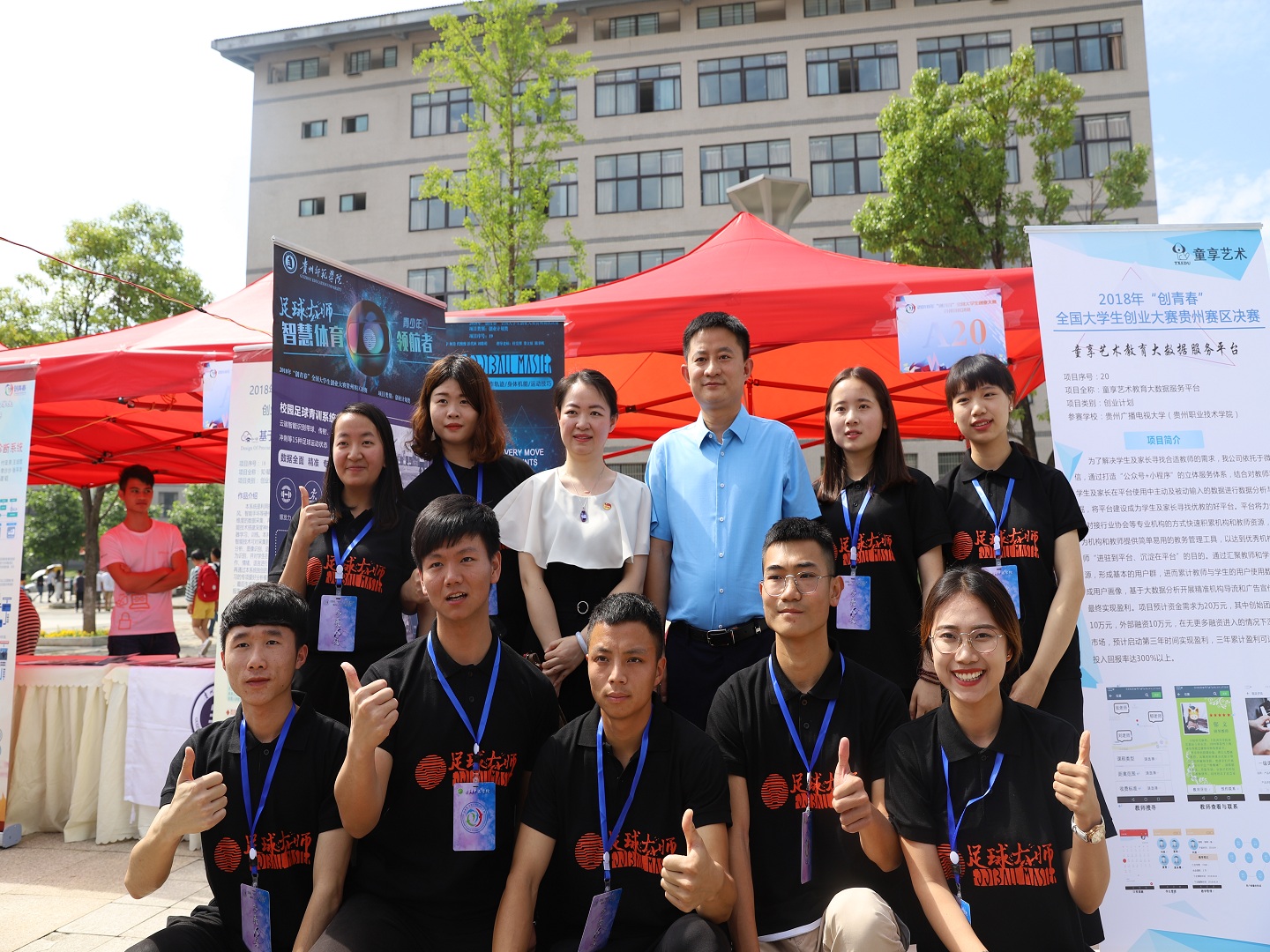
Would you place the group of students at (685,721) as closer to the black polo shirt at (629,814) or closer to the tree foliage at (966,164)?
the black polo shirt at (629,814)

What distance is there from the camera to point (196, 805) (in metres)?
2.14

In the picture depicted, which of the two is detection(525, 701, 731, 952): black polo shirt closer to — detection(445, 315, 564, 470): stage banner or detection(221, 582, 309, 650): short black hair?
detection(221, 582, 309, 650): short black hair

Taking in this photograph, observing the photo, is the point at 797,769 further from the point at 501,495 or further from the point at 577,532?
the point at 501,495

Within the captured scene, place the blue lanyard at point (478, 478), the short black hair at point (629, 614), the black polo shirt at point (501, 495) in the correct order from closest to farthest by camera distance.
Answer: the short black hair at point (629, 614) < the black polo shirt at point (501, 495) < the blue lanyard at point (478, 478)

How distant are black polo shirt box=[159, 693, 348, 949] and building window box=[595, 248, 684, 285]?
19.5 metres

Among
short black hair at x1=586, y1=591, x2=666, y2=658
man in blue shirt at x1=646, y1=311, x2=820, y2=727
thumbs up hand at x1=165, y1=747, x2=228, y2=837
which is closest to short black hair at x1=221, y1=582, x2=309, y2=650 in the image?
thumbs up hand at x1=165, y1=747, x2=228, y2=837

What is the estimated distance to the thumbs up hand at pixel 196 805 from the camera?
7.00 feet

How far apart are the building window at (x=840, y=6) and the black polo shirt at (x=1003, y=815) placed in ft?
72.8

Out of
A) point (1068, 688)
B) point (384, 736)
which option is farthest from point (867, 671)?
point (384, 736)

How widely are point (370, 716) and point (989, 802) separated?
5.16 ft

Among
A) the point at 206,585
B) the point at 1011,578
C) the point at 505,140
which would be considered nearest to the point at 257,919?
the point at 1011,578

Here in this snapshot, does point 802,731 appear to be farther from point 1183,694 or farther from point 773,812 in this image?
point 1183,694

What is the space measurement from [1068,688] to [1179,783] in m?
0.61

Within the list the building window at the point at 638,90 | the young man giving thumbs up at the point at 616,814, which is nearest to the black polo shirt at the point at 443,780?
the young man giving thumbs up at the point at 616,814
